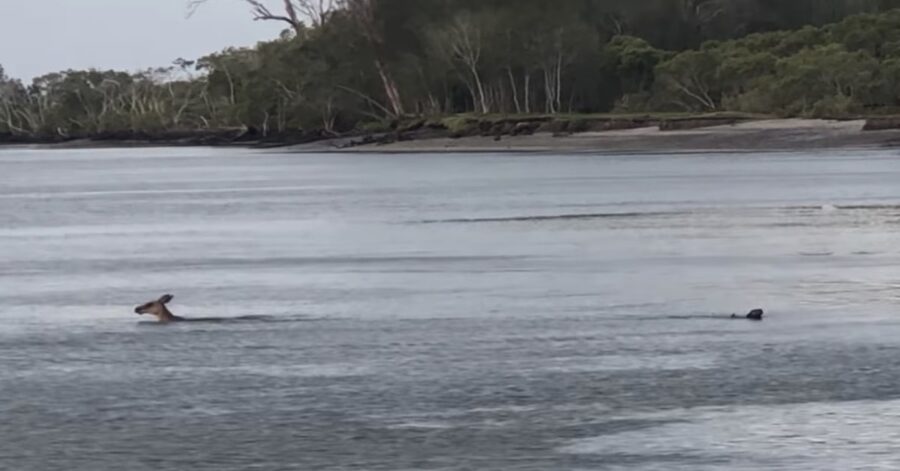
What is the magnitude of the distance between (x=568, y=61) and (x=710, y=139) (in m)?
20.0

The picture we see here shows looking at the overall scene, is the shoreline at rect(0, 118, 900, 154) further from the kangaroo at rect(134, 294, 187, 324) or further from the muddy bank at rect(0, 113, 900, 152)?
the kangaroo at rect(134, 294, 187, 324)

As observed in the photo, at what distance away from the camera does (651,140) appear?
66.2m

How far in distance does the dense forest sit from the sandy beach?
4586 mm

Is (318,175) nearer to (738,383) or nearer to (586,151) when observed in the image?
(586,151)

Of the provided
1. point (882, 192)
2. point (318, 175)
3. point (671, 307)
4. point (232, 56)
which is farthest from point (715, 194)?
point (232, 56)

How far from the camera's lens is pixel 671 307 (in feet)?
52.1

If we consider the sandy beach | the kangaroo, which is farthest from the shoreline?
the kangaroo

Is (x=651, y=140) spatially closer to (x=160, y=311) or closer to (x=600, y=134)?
(x=600, y=134)

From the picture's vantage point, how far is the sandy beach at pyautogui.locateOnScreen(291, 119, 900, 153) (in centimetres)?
5825

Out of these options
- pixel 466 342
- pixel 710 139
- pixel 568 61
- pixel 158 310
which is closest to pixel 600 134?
pixel 710 139

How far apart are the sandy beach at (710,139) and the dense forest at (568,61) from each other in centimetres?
459

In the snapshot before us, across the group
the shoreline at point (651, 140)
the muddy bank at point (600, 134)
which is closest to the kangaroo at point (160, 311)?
the shoreline at point (651, 140)

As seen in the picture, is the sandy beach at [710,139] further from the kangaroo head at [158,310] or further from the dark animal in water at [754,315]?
the kangaroo head at [158,310]

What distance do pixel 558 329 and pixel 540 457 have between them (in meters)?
4.96
